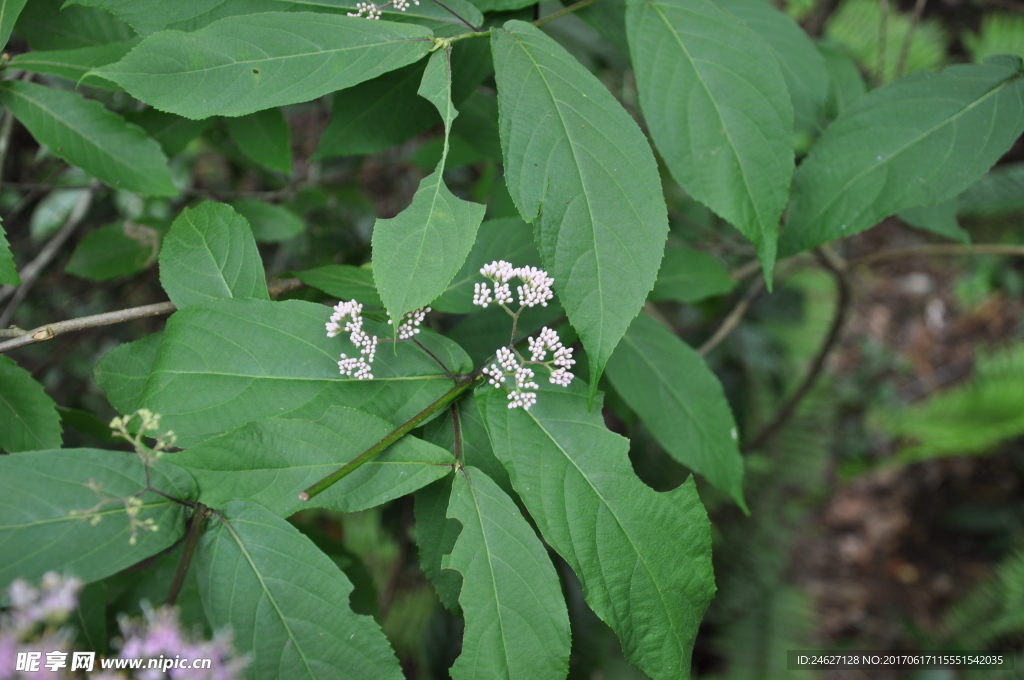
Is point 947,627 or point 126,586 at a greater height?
point 126,586

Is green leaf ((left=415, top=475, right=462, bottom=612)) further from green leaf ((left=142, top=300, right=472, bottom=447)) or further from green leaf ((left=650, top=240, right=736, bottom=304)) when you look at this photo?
green leaf ((left=650, top=240, right=736, bottom=304))

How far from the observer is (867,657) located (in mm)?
3600

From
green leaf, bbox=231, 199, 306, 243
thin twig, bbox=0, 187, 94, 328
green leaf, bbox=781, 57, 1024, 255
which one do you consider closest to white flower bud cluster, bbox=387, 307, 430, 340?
green leaf, bbox=781, 57, 1024, 255

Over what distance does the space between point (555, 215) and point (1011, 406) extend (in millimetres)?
4314

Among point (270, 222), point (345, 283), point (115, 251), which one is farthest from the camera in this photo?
point (270, 222)

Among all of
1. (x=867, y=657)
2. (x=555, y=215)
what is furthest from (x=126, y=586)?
(x=867, y=657)

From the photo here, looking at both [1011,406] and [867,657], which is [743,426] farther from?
[1011,406]

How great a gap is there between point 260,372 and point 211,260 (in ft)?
0.91

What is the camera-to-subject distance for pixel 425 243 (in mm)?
980

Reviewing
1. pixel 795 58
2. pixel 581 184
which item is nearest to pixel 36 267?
pixel 581 184

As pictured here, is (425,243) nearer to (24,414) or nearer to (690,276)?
(24,414)

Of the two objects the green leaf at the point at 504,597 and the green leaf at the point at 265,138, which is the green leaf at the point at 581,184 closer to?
the green leaf at the point at 504,597

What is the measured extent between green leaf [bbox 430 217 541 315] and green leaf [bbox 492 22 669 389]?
341mm

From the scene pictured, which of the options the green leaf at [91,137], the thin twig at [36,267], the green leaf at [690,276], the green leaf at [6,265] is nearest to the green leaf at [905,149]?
the green leaf at [690,276]
